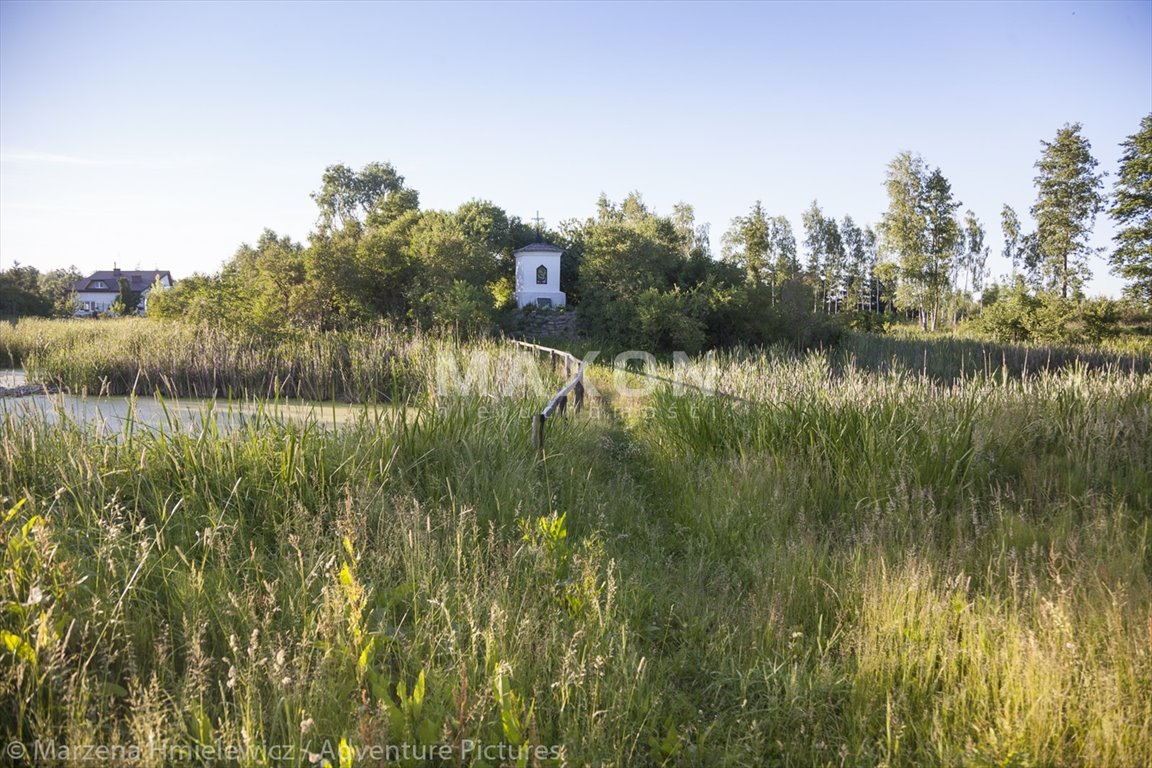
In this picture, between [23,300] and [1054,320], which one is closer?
[1054,320]

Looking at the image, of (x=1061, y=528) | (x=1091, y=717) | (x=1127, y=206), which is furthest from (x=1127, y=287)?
(x=1091, y=717)

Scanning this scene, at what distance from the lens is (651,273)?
29.2 m

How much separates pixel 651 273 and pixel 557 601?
26914mm

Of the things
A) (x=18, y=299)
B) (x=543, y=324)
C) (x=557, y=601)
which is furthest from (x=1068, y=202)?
(x=18, y=299)

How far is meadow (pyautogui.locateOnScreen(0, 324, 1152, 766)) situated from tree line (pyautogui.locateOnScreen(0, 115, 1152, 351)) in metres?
16.8

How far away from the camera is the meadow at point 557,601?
7.43 ft

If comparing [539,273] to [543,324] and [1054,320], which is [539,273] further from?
[1054,320]

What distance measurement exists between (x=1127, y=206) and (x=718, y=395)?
144ft

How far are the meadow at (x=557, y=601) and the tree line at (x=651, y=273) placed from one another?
16753 mm

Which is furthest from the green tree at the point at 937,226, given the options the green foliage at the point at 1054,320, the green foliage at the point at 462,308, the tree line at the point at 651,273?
the green foliage at the point at 462,308

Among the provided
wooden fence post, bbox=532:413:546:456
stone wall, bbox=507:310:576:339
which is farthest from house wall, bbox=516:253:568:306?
wooden fence post, bbox=532:413:546:456

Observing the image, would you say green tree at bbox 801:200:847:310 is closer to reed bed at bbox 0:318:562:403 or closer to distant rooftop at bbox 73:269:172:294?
reed bed at bbox 0:318:562:403

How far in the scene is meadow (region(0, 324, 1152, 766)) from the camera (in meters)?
2.26

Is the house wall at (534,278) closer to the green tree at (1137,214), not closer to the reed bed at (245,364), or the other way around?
the reed bed at (245,364)
